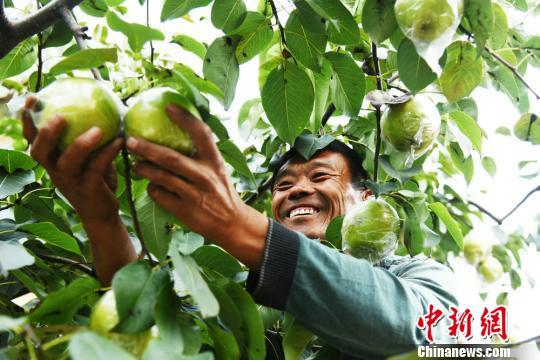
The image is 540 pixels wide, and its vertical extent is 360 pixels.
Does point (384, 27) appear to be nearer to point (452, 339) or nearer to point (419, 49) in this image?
point (419, 49)

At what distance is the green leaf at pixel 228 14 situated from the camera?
4.08 feet

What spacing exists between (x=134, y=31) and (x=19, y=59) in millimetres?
508

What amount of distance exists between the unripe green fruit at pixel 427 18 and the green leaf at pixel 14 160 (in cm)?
81

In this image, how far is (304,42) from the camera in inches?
50.1

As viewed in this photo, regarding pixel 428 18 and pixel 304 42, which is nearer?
pixel 428 18

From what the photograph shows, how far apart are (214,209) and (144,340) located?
0.21 metres

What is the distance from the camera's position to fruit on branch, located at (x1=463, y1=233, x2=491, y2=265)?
2404mm

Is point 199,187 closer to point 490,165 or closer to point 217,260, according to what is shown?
point 217,260

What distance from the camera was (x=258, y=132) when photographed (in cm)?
202

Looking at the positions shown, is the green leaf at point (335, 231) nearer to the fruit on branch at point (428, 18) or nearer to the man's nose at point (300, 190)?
the man's nose at point (300, 190)

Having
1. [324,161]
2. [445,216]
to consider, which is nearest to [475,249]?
[445,216]

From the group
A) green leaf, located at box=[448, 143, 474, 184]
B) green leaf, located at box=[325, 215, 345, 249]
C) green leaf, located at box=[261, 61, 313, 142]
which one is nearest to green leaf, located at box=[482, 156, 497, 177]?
green leaf, located at box=[448, 143, 474, 184]

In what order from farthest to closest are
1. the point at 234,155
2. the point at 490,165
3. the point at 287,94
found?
the point at 490,165 < the point at 287,94 < the point at 234,155

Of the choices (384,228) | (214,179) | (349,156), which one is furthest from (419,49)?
(349,156)
